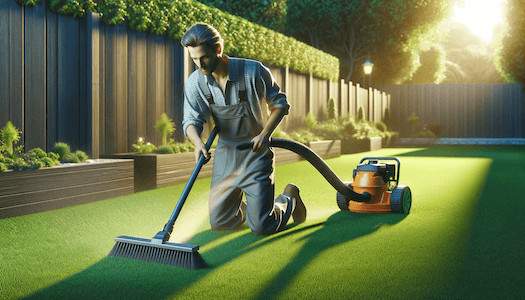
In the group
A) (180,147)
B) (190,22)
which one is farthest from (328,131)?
(180,147)

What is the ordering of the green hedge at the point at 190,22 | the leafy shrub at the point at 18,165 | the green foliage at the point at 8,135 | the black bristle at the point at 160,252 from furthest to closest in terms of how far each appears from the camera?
the green hedge at the point at 190,22 → the green foliage at the point at 8,135 → the leafy shrub at the point at 18,165 → the black bristle at the point at 160,252

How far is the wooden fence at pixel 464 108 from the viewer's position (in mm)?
29000

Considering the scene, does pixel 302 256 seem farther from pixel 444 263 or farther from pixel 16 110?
pixel 16 110

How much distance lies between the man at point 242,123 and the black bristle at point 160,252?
2.87 ft

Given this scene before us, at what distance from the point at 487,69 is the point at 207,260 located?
76891 millimetres

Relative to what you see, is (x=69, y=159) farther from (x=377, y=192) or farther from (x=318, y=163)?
(x=377, y=192)

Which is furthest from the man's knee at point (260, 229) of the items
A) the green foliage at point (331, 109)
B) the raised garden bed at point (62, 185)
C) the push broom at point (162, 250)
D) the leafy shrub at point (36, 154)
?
the green foliage at point (331, 109)

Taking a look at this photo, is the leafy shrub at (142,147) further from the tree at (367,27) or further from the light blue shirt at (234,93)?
the tree at (367,27)

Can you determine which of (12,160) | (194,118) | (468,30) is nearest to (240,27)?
(12,160)

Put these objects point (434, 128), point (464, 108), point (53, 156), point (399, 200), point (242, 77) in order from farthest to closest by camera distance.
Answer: point (464, 108) < point (434, 128) < point (53, 156) < point (399, 200) < point (242, 77)

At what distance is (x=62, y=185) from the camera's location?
676 cm

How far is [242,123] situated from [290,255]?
1.15m

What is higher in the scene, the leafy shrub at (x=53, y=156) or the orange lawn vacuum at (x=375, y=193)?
the leafy shrub at (x=53, y=156)

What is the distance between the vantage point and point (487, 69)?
76.0 meters
